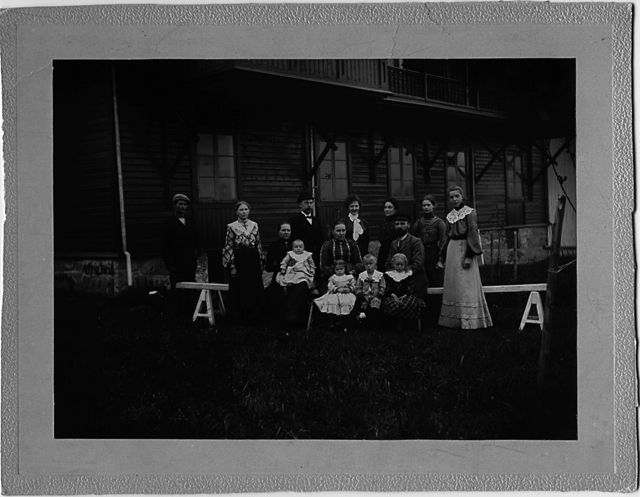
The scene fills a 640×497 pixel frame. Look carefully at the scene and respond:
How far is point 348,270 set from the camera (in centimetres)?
279

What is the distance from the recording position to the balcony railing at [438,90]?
2.70 m

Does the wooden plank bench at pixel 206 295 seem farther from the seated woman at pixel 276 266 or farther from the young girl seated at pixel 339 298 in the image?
the young girl seated at pixel 339 298

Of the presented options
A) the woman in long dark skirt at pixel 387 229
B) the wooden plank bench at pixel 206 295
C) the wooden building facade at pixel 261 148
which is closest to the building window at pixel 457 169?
the wooden building facade at pixel 261 148

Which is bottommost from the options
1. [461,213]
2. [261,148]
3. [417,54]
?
[461,213]

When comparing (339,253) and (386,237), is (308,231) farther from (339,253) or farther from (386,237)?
(386,237)

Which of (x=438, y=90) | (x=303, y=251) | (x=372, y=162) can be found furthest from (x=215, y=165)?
(x=438, y=90)

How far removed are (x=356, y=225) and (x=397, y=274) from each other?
389 millimetres

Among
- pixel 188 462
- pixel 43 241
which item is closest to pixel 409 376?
pixel 188 462

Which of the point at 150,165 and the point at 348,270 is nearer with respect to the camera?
the point at 150,165

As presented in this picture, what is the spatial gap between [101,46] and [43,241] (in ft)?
3.81

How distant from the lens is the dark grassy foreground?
102 inches

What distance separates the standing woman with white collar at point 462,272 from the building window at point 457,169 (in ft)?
0.13

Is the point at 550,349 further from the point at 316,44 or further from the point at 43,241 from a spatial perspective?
the point at 43,241

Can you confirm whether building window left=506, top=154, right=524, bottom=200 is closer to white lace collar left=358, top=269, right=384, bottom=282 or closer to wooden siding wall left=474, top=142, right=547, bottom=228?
wooden siding wall left=474, top=142, right=547, bottom=228
